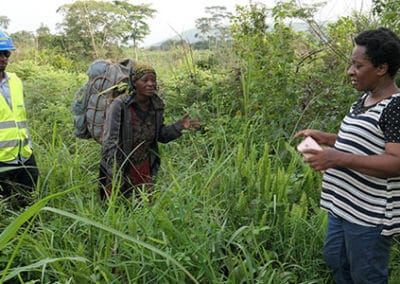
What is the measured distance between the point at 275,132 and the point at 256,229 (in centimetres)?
134

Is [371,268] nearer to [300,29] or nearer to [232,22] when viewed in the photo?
[300,29]

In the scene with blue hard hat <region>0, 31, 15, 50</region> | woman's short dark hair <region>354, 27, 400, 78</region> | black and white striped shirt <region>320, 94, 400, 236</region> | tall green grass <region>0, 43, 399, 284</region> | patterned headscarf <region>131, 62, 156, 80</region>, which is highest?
blue hard hat <region>0, 31, 15, 50</region>

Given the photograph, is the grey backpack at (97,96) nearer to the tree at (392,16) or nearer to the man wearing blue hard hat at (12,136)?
the man wearing blue hard hat at (12,136)

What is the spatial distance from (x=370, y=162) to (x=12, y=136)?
7.59ft

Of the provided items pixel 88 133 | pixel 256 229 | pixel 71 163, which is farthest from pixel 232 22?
pixel 256 229

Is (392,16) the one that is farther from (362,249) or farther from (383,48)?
(362,249)

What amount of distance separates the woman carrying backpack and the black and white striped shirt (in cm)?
137

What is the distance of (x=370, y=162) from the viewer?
1828 millimetres

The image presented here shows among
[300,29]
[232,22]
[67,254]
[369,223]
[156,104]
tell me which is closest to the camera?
[369,223]

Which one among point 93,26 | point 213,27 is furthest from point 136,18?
point 213,27

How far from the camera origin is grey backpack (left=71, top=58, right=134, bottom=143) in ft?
10.8

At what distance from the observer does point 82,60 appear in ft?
34.5

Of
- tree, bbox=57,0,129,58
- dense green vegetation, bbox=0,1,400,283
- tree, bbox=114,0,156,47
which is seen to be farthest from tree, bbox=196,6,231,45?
tree, bbox=114,0,156,47

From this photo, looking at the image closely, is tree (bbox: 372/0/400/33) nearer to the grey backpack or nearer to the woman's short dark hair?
the woman's short dark hair
